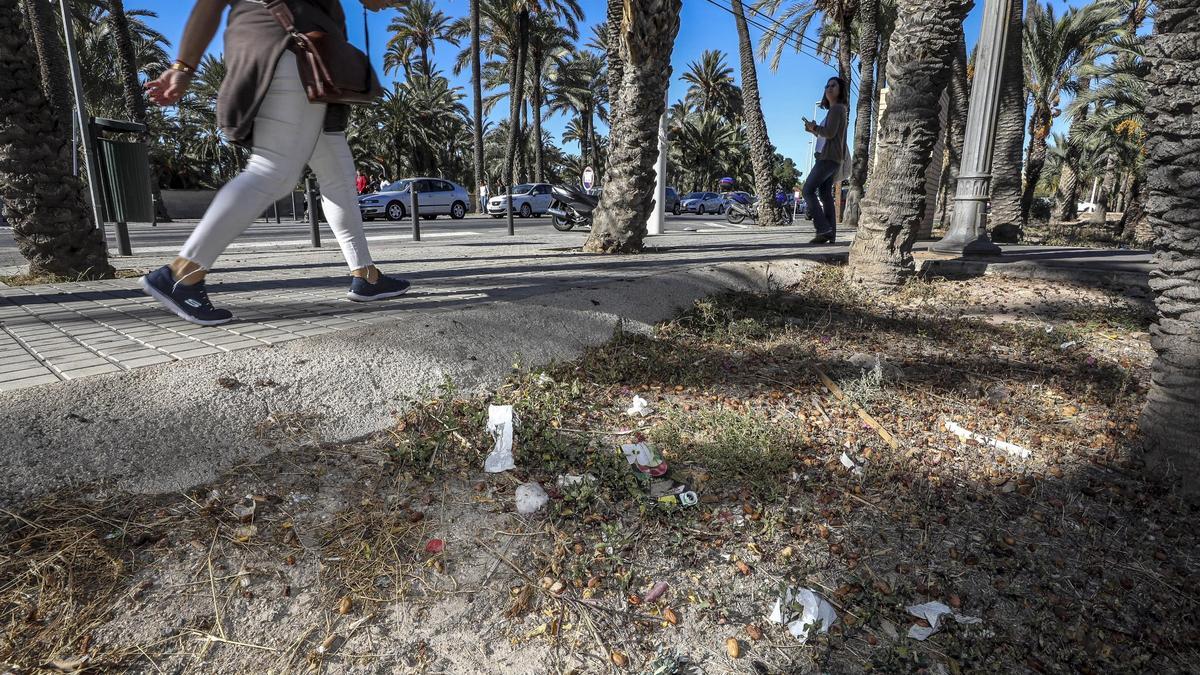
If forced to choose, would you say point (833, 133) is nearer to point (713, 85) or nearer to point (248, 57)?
point (248, 57)

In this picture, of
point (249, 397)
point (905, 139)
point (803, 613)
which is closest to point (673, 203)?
point (905, 139)

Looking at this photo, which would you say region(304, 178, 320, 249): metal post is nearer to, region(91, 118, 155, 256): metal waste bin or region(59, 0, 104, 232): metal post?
region(59, 0, 104, 232): metal post

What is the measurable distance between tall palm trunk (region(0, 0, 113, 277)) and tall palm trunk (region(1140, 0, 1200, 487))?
6325 millimetres

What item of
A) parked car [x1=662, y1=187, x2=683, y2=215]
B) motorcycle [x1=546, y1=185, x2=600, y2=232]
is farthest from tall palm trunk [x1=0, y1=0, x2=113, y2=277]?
parked car [x1=662, y1=187, x2=683, y2=215]

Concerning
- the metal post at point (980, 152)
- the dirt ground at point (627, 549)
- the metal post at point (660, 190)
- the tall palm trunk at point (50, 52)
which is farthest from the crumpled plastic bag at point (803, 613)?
the tall palm trunk at point (50, 52)

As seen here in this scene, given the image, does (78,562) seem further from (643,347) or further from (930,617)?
(643,347)

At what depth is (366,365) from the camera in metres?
2.55

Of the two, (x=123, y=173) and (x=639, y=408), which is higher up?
(x=123, y=173)

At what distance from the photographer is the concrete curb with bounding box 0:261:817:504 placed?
1.83 m

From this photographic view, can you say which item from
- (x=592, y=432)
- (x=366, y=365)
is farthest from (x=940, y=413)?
(x=366, y=365)

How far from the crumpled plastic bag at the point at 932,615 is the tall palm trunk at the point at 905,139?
158 inches

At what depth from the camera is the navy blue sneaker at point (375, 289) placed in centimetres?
346

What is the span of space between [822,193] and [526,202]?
59.8ft

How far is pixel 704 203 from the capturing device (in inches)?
1400
